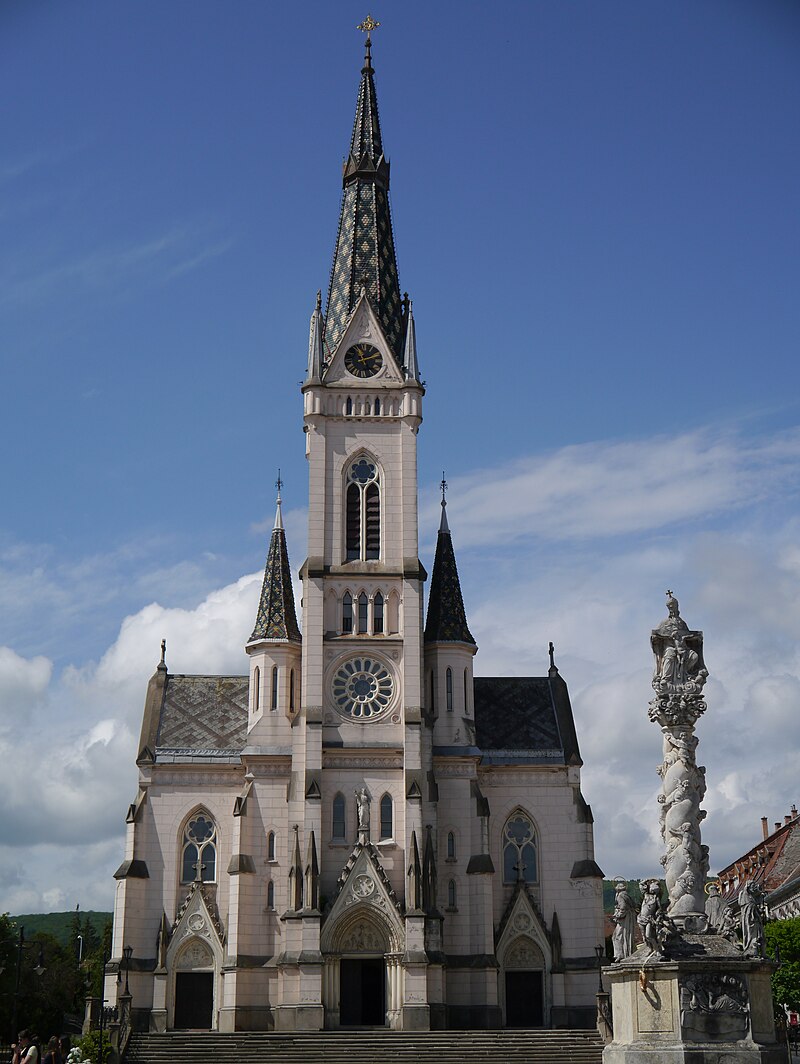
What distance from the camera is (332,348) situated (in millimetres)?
65438

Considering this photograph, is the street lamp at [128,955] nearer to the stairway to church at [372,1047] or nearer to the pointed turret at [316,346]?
the stairway to church at [372,1047]

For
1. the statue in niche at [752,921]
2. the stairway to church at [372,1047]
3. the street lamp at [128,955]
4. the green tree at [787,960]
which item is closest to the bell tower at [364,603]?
the stairway to church at [372,1047]

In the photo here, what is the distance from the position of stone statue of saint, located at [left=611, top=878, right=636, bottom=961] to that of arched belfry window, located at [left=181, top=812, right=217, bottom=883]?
3387cm

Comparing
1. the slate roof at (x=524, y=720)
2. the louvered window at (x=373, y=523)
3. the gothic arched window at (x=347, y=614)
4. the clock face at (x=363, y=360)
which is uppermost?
the clock face at (x=363, y=360)

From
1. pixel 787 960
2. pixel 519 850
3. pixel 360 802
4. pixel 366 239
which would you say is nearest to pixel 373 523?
pixel 360 802

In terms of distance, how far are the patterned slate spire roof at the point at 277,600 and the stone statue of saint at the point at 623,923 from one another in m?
34.3

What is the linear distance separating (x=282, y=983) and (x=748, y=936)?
105 ft

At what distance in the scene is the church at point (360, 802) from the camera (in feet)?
186

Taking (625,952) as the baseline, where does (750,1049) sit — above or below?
below

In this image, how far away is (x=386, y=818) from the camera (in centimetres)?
5869

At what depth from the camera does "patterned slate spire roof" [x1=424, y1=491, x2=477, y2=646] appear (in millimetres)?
62969

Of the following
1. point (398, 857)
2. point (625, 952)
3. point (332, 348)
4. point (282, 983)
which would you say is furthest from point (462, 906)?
point (625, 952)

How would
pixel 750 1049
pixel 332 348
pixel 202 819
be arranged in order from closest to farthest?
pixel 750 1049, pixel 202 819, pixel 332 348

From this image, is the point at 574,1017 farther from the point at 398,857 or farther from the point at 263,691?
the point at 263,691
